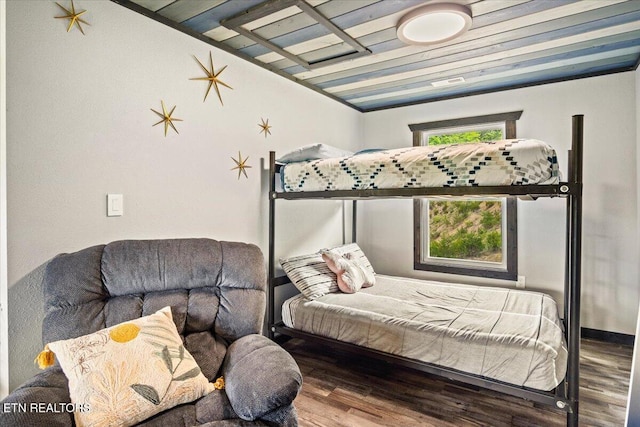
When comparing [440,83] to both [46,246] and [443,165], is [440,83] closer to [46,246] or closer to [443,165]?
[443,165]

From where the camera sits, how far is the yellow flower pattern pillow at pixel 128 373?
120 centimetres

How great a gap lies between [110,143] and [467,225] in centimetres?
329

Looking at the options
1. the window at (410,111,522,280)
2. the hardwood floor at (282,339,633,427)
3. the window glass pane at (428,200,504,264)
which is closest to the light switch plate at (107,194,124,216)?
the hardwood floor at (282,339,633,427)

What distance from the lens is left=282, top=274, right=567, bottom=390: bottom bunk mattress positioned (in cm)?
187

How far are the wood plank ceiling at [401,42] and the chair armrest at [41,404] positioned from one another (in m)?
1.93

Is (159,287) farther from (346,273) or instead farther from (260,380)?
(346,273)

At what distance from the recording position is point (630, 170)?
2.96m

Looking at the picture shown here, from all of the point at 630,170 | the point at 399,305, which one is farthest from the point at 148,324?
the point at 630,170

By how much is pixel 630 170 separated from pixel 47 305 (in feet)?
13.6

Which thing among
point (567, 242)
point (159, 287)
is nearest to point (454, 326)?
point (567, 242)

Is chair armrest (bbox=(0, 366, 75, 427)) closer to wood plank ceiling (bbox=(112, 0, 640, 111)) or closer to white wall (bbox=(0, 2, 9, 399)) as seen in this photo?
white wall (bbox=(0, 2, 9, 399))

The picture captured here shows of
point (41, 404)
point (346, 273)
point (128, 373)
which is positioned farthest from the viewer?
point (346, 273)

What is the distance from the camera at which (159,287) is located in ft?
5.54

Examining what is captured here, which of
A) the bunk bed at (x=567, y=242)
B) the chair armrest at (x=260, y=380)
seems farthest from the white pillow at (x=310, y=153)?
the chair armrest at (x=260, y=380)
